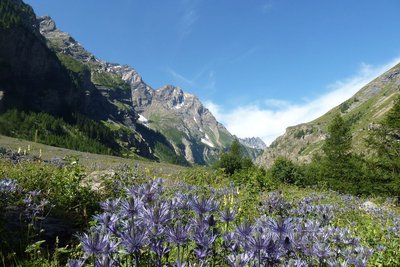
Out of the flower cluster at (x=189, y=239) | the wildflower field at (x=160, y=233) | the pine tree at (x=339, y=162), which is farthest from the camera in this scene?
the pine tree at (x=339, y=162)

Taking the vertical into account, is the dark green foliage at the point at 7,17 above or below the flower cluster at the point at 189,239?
above

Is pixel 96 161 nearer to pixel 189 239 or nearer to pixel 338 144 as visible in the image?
pixel 189 239

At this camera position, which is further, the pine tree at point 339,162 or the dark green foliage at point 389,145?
the pine tree at point 339,162

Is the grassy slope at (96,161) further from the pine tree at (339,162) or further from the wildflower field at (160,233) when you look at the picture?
the pine tree at (339,162)

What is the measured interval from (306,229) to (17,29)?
155 metres

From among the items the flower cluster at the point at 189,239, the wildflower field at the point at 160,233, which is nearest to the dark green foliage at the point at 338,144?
the wildflower field at the point at 160,233

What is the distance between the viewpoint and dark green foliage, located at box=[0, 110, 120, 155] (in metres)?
108

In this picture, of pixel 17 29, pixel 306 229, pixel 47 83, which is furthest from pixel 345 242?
pixel 47 83

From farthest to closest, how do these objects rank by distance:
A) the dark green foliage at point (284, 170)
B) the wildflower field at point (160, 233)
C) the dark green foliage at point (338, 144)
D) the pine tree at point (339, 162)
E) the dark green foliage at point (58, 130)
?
1. the dark green foliage at point (58, 130)
2. the dark green foliage at point (284, 170)
3. the dark green foliage at point (338, 144)
4. the pine tree at point (339, 162)
5. the wildflower field at point (160, 233)

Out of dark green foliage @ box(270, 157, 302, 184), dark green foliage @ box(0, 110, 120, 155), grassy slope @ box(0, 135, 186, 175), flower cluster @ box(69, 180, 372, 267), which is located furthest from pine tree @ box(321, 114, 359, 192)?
dark green foliage @ box(0, 110, 120, 155)

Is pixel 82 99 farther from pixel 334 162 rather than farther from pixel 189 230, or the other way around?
pixel 189 230

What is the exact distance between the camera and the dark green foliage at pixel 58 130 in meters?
108

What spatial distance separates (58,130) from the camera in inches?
5320

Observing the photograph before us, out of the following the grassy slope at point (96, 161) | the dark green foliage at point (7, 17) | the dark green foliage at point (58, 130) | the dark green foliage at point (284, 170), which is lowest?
the dark green foliage at point (284, 170)
